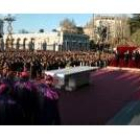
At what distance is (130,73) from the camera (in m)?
9.49

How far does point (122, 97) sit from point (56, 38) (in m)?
1.31

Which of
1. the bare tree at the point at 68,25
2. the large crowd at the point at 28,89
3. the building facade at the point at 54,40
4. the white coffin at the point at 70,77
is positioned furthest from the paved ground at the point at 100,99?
the bare tree at the point at 68,25

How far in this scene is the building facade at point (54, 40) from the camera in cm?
915

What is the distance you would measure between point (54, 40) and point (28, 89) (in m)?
0.96

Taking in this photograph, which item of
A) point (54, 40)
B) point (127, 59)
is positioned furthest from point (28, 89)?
point (127, 59)

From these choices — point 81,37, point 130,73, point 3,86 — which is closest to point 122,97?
point 130,73

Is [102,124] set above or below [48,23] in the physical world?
below

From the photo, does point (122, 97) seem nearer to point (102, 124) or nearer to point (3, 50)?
point (102, 124)

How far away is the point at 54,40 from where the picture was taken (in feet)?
30.6

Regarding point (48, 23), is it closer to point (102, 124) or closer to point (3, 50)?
point (3, 50)

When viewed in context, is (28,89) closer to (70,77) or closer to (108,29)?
(70,77)

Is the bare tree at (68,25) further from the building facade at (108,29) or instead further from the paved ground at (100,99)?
the paved ground at (100,99)
